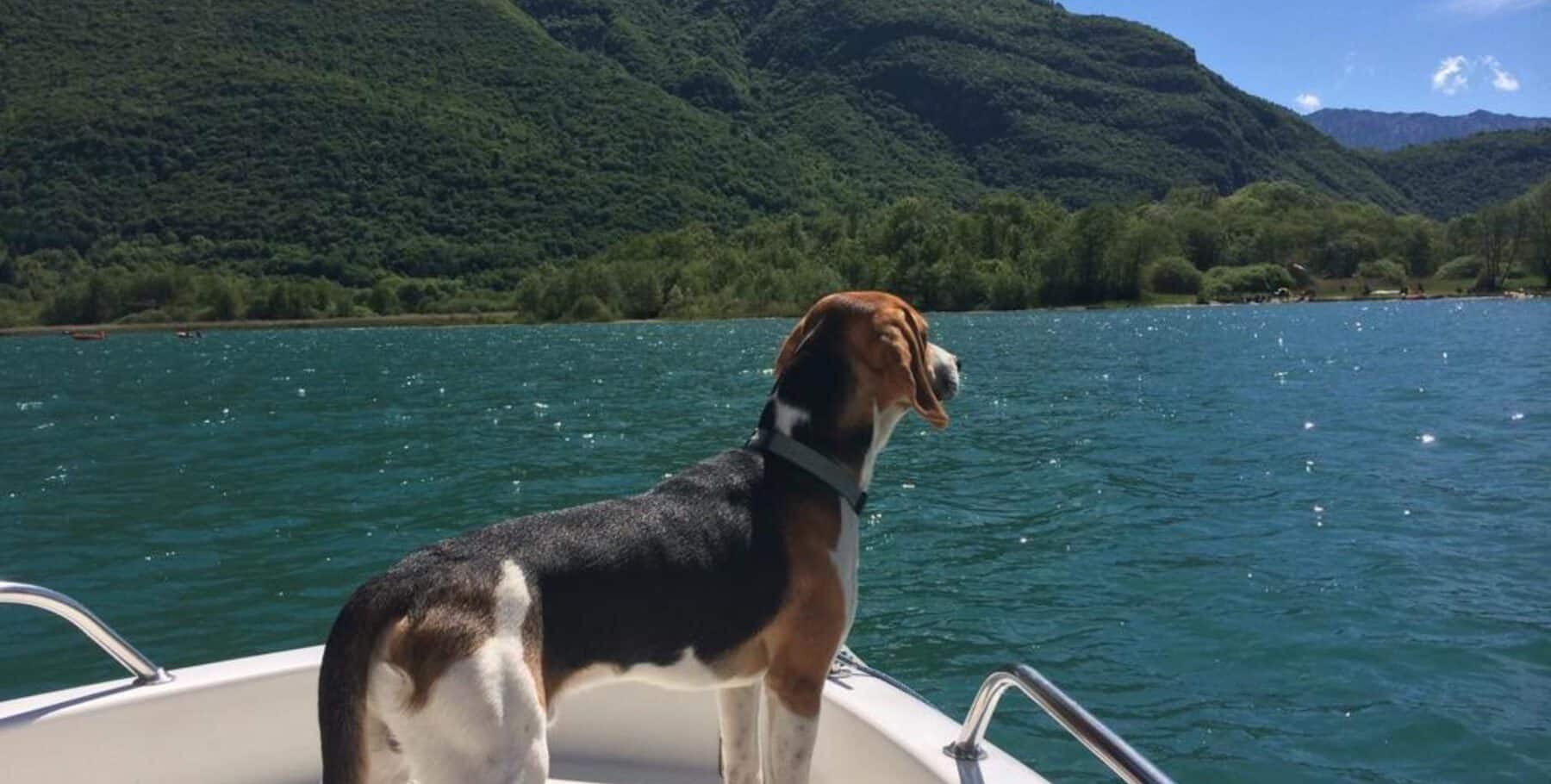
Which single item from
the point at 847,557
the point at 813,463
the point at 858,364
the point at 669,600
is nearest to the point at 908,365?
the point at 858,364

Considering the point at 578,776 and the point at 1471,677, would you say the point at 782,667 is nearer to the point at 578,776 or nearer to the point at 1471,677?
the point at 578,776

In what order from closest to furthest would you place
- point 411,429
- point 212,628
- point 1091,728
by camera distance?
1. point 1091,728
2. point 212,628
3. point 411,429

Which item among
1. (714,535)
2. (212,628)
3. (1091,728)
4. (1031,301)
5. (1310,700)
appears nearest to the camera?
(1091,728)

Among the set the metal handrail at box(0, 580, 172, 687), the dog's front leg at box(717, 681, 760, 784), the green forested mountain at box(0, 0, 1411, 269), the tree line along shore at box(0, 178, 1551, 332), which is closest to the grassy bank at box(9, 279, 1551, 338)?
the tree line along shore at box(0, 178, 1551, 332)

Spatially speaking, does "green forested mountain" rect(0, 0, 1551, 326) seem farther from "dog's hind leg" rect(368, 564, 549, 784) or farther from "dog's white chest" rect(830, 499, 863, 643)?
"dog's hind leg" rect(368, 564, 549, 784)

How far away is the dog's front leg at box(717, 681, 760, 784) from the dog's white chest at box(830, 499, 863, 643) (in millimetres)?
424

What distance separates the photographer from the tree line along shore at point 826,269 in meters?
130

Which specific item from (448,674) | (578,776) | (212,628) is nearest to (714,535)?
(448,674)

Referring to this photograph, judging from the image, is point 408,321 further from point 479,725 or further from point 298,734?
point 479,725

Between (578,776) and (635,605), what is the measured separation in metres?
1.96

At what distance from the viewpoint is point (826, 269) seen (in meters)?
142

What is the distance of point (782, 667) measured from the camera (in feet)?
11.6

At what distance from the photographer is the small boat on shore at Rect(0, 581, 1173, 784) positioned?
3883 mm

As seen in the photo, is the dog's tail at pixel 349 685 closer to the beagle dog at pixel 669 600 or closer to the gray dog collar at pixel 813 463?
the beagle dog at pixel 669 600
